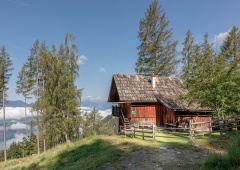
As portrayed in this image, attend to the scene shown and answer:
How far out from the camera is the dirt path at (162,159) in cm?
734

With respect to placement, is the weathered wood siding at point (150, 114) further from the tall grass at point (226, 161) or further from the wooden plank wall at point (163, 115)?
the tall grass at point (226, 161)

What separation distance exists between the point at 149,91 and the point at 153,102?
1706 mm

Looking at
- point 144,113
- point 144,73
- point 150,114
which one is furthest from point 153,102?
point 144,73

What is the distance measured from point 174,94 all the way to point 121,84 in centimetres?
772

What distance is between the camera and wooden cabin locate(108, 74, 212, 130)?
19.2 m

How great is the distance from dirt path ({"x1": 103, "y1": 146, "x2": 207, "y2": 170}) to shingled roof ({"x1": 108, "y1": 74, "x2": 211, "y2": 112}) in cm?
905

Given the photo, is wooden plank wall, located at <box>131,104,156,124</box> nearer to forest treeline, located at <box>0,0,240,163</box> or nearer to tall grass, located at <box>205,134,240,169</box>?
forest treeline, located at <box>0,0,240,163</box>

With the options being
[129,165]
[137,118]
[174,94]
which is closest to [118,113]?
[137,118]

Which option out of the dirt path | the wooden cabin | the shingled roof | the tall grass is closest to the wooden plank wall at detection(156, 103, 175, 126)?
the wooden cabin

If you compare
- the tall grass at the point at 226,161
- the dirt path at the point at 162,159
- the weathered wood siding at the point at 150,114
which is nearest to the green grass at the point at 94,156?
the dirt path at the point at 162,159

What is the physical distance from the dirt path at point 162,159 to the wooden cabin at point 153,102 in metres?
8.98

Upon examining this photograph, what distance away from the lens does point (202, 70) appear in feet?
Result: 46.8

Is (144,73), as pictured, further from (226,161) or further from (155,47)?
(226,161)

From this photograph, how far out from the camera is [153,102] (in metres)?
21.7
